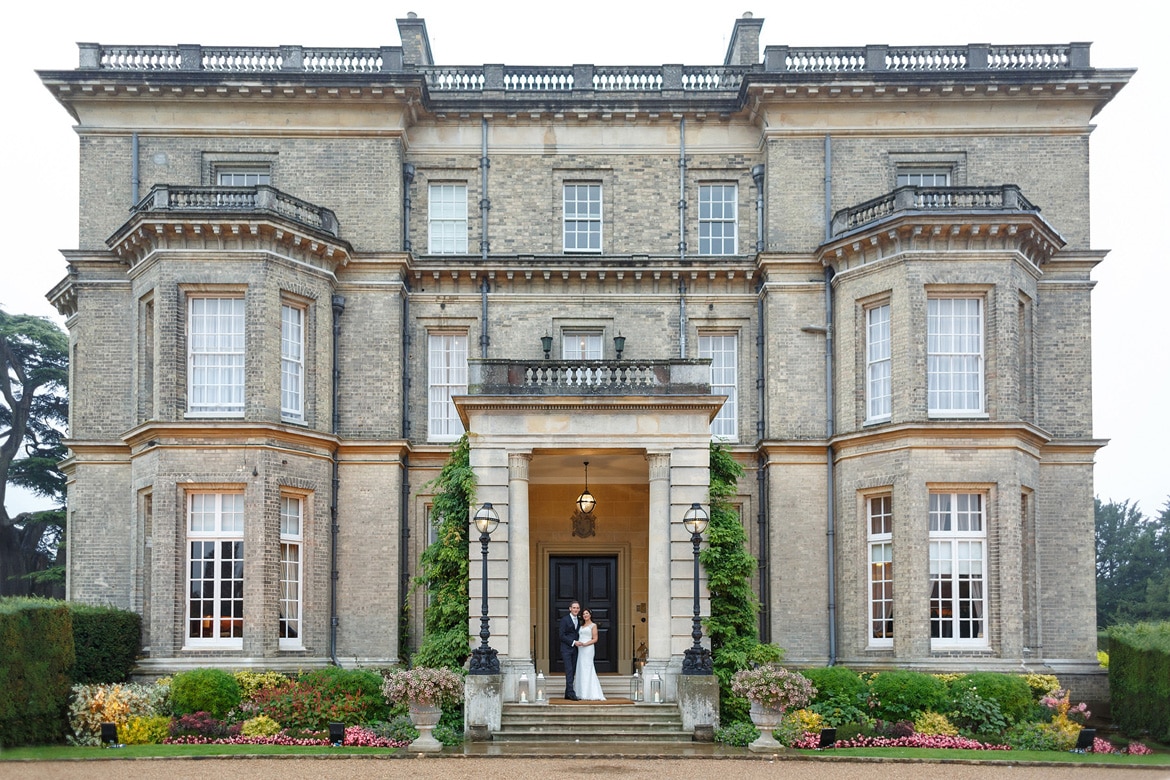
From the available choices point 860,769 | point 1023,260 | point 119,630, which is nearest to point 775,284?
point 1023,260

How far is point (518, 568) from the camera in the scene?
2330cm

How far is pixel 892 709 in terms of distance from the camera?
23547 millimetres

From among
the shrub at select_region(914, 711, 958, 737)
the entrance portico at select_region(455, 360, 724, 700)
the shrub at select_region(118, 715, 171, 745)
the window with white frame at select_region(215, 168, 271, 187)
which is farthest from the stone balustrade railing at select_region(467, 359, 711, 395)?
the window with white frame at select_region(215, 168, 271, 187)

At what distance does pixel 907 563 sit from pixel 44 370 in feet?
121

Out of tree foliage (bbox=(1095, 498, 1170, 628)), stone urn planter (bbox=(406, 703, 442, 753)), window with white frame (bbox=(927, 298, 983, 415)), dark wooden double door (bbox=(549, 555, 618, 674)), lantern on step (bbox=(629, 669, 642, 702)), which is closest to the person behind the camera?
stone urn planter (bbox=(406, 703, 442, 753))

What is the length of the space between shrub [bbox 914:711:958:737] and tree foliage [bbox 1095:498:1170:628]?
35.4 metres

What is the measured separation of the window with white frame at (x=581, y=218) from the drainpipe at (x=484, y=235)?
2.04 m

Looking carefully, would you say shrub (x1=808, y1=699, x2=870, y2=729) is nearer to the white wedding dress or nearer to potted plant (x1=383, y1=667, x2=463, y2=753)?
the white wedding dress

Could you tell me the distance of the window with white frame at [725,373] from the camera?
3016 cm

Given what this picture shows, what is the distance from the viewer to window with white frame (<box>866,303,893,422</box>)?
27.7 m

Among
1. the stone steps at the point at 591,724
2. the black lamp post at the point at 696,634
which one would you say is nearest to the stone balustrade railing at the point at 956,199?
the black lamp post at the point at 696,634

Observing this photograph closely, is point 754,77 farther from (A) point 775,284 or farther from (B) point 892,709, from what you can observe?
(B) point 892,709

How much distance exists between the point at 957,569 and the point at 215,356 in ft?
55.7

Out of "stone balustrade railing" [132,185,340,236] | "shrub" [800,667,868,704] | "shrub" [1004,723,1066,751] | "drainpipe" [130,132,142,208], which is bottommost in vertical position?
"shrub" [1004,723,1066,751]
